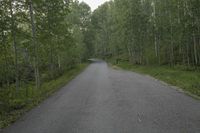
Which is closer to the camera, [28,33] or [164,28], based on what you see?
[28,33]

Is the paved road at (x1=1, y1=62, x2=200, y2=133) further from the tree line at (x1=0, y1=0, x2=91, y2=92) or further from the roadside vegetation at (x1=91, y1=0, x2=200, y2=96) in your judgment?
the roadside vegetation at (x1=91, y1=0, x2=200, y2=96)

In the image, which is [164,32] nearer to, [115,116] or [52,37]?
[52,37]

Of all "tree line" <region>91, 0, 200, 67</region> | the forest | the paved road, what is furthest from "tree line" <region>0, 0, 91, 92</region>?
"tree line" <region>91, 0, 200, 67</region>

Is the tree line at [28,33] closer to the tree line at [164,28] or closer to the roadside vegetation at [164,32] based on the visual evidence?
the roadside vegetation at [164,32]

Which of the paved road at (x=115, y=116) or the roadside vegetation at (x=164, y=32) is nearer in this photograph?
the paved road at (x=115, y=116)

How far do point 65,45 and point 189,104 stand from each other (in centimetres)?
1820

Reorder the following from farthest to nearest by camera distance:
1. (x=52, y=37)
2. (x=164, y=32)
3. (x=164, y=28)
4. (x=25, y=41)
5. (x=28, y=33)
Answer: (x=164, y=32), (x=164, y=28), (x=52, y=37), (x=25, y=41), (x=28, y=33)

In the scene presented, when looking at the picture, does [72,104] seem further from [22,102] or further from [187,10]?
[187,10]

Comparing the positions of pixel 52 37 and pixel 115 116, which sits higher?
pixel 52 37

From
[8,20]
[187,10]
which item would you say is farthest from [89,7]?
[8,20]

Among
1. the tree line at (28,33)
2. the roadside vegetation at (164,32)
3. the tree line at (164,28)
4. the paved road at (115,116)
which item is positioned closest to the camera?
the paved road at (115,116)

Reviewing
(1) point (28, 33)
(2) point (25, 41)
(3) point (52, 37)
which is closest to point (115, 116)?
(1) point (28, 33)

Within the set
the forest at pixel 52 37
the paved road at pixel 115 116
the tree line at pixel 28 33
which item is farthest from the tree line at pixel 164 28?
the paved road at pixel 115 116

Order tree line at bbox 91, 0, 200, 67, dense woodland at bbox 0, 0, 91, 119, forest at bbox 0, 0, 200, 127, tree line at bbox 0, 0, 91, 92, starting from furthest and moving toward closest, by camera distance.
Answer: tree line at bbox 91, 0, 200, 67 < tree line at bbox 0, 0, 91, 92 < forest at bbox 0, 0, 200, 127 < dense woodland at bbox 0, 0, 91, 119
